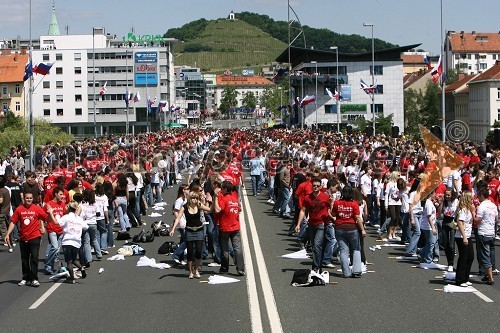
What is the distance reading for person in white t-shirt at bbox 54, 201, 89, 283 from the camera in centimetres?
1512

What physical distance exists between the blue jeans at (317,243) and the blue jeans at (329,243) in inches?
12.0

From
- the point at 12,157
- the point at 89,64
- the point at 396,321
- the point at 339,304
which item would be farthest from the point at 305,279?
the point at 89,64

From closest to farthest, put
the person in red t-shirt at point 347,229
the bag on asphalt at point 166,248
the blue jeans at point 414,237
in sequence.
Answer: the person in red t-shirt at point 347,229, the blue jeans at point 414,237, the bag on asphalt at point 166,248

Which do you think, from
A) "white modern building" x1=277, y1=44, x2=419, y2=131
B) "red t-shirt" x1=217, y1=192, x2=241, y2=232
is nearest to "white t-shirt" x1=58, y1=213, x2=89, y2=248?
"red t-shirt" x1=217, y1=192, x2=241, y2=232

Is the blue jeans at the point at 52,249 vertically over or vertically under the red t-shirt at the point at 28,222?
under

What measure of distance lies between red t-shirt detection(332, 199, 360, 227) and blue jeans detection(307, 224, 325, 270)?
0.68 metres

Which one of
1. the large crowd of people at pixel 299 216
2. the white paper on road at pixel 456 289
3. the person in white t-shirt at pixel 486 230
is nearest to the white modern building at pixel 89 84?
the large crowd of people at pixel 299 216

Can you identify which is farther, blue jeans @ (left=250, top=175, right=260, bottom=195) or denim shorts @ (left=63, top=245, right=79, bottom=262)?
blue jeans @ (left=250, top=175, right=260, bottom=195)

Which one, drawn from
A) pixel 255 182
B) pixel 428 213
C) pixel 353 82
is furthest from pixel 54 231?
pixel 353 82

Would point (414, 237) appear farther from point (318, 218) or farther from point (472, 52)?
point (472, 52)

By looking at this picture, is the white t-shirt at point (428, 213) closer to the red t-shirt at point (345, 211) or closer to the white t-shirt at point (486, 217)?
the white t-shirt at point (486, 217)

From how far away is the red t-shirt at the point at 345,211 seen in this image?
15.0 metres

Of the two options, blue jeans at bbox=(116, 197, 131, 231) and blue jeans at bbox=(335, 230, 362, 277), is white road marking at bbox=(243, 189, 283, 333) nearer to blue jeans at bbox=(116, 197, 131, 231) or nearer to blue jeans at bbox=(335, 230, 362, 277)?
blue jeans at bbox=(335, 230, 362, 277)

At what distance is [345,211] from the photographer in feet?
49.4
